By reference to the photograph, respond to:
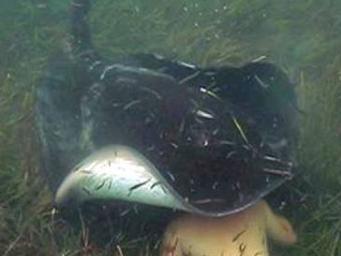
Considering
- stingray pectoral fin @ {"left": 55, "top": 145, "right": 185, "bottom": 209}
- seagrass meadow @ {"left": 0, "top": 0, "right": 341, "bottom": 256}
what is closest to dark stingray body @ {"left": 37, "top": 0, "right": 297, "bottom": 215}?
stingray pectoral fin @ {"left": 55, "top": 145, "right": 185, "bottom": 209}

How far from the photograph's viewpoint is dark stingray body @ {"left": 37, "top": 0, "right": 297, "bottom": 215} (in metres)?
3.06

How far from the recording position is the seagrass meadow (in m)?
3.37

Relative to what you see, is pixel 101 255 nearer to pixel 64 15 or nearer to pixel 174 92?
pixel 174 92

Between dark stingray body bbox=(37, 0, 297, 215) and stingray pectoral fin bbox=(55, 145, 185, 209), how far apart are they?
0.05 meters

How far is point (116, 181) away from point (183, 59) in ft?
6.53

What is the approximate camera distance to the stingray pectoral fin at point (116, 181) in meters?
2.98

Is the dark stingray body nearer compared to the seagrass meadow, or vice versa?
the dark stingray body

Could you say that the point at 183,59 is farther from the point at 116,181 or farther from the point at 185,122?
the point at 116,181

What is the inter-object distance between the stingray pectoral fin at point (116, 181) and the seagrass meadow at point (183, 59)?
0.22 m

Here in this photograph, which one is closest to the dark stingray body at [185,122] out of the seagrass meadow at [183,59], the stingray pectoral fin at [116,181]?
the stingray pectoral fin at [116,181]

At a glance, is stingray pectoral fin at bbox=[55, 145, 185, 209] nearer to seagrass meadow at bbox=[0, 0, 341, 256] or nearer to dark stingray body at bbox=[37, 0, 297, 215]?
dark stingray body at bbox=[37, 0, 297, 215]

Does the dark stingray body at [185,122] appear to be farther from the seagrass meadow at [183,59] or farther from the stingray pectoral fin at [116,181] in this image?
the seagrass meadow at [183,59]

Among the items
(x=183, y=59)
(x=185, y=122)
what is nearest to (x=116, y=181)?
(x=185, y=122)

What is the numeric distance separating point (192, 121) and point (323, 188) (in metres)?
0.85
